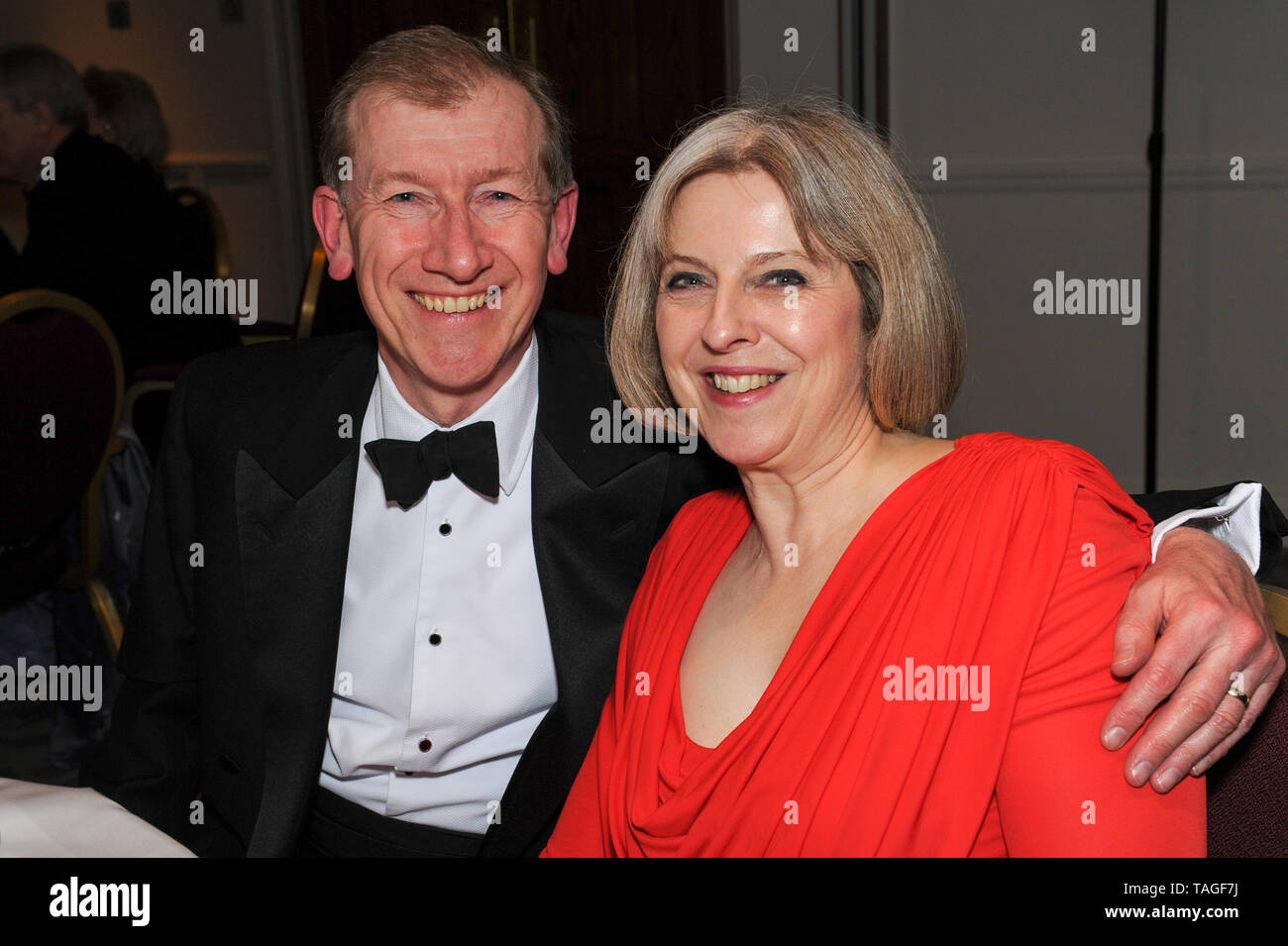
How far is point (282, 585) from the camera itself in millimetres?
1584

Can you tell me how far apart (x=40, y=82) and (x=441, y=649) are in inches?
119

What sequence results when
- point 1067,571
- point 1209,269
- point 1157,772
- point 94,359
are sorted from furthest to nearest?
point 1209,269 → point 94,359 → point 1067,571 → point 1157,772

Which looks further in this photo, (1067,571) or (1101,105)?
(1101,105)

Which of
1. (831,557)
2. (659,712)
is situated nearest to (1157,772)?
(831,557)

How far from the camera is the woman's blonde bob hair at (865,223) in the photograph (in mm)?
1259

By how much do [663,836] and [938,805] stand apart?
304 millimetres

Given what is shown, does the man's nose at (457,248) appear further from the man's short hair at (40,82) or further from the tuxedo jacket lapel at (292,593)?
the man's short hair at (40,82)

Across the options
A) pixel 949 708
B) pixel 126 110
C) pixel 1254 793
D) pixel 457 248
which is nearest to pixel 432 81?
pixel 457 248

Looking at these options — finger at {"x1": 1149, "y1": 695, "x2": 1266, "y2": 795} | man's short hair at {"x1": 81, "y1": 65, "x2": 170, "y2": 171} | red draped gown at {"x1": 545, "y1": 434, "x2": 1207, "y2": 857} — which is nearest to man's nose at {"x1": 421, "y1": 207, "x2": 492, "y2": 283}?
red draped gown at {"x1": 545, "y1": 434, "x2": 1207, "y2": 857}

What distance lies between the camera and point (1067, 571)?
117cm

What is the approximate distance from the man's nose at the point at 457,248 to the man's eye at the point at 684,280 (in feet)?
0.97

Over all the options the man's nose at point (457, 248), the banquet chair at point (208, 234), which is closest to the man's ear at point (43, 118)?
the banquet chair at point (208, 234)

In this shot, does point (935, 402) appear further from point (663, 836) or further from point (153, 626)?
point (153, 626)

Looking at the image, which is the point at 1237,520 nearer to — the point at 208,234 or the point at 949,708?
the point at 949,708
